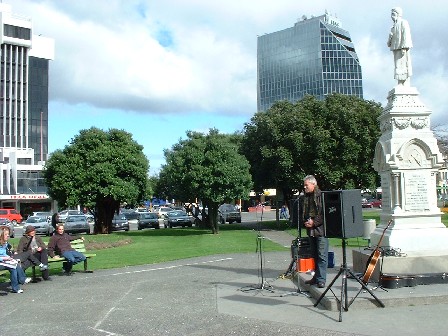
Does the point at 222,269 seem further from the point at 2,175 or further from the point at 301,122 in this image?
the point at 2,175

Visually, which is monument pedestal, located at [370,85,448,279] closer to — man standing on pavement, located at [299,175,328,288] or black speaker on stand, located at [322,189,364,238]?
man standing on pavement, located at [299,175,328,288]

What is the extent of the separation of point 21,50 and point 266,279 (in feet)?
362

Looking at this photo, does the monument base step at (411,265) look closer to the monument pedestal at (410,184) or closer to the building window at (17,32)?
the monument pedestal at (410,184)

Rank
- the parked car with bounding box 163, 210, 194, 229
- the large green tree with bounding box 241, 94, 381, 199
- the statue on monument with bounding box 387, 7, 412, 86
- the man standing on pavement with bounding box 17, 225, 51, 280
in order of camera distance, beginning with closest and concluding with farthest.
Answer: the statue on monument with bounding box 387, 7, 412, 86, the man standing on pavement with bounding box 17, 225, 51, 280, the large green tree with bounding box 241, 94, 381, 199, the parked car with bounding box 163, 210, 194, 229

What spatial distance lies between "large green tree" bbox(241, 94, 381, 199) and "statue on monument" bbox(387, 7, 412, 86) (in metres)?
19.9

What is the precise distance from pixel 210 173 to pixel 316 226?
20217 mm

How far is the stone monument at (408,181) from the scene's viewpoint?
9.53 metres

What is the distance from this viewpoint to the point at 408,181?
9977 millimetres

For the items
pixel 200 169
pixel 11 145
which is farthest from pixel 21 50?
pixel 200 169

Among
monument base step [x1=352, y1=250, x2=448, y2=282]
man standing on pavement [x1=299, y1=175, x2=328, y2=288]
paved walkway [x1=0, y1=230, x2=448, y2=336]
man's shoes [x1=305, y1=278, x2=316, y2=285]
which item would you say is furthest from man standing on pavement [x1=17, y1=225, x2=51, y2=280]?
monument base step [x1=352, y1=250, x2=448, y2=282]

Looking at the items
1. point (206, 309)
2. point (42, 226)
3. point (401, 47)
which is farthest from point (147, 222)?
point (206, 309)

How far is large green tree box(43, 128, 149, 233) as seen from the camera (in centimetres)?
3128

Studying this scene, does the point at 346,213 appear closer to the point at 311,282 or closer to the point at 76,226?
the point at 311,282

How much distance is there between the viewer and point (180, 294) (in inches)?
384
